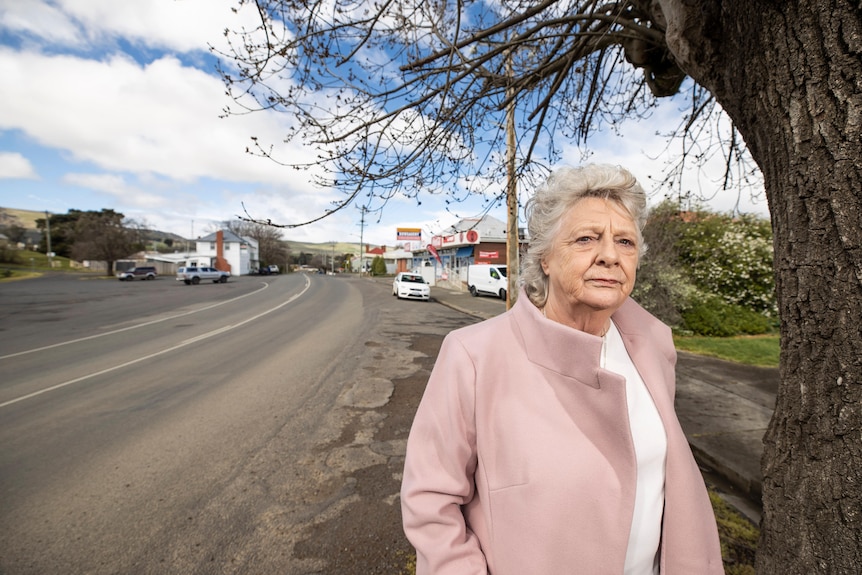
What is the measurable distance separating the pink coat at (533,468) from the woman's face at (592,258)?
198mm

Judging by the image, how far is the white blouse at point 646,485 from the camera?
4.50ft

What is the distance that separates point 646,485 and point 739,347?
9.38 meters

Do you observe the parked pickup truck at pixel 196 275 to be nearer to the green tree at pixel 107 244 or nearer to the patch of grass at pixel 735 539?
the green tree at pixel 107 244

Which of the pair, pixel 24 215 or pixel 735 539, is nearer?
pixel 735 539

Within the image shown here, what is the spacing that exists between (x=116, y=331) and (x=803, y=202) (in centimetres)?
1354

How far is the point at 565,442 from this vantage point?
128 cm

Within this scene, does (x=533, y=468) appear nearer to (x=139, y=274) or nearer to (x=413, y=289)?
(x=413, y=289)

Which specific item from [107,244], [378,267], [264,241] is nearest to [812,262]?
[107,244]

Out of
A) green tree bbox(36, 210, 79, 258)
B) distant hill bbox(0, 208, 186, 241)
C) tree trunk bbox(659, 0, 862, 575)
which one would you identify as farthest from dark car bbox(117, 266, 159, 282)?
distant hill bbox(0, 208, 186, 241)

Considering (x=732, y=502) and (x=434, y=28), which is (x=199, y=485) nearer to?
(x=732, y=502)

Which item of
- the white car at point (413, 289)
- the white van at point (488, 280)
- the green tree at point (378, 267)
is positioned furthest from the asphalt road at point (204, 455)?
the green tree at point (378, 267)

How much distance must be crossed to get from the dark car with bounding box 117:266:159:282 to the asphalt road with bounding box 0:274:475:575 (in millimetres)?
32861

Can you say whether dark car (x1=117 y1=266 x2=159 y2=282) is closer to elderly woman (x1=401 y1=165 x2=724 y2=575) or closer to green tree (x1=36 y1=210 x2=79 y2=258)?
green tree (x1=36 y1=210 x2=79 y2=258)

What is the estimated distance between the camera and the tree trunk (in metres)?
1.30
